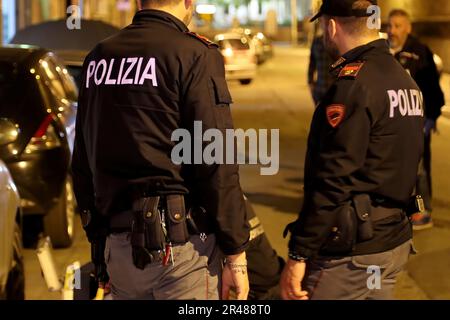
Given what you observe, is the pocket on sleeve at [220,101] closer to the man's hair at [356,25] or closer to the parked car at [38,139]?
the man's hair at [356,25]

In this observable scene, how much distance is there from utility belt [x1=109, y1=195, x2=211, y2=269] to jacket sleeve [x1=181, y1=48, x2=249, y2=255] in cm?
7

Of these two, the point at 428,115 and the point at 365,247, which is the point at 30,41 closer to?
the point at 428,115

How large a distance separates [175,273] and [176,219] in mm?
202

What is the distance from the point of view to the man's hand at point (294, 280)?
310 centimetres

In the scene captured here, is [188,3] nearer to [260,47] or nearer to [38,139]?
[38,139]

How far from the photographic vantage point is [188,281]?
2951 millimetres

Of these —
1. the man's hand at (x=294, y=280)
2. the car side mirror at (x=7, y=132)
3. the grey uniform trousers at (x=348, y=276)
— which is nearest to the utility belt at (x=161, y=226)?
the man's hand at (x=294, y=280)

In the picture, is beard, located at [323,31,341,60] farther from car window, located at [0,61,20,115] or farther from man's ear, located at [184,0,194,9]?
car window, located at [0,61,20,115]

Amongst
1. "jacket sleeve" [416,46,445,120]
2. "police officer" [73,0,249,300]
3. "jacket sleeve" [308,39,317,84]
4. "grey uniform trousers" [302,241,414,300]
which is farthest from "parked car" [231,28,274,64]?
"police officer" [73,0,249,300]

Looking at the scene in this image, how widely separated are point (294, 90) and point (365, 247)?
21481mm

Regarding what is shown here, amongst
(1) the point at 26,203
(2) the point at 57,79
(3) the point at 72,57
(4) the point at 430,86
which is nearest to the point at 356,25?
(1) the point at 26,203

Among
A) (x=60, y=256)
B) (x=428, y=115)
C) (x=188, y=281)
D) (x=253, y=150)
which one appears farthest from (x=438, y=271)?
(x=253, y=150)

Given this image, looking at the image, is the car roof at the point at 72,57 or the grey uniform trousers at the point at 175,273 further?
the car roof at the point at 72,57
